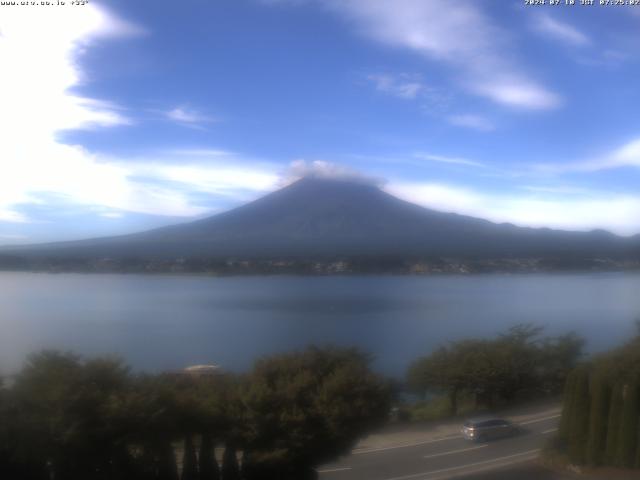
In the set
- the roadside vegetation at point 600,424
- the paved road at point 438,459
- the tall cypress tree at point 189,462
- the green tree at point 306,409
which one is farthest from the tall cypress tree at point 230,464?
the roadside vegetation at point 600,424

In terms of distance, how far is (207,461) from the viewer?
6.53m

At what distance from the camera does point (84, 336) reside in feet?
39.9

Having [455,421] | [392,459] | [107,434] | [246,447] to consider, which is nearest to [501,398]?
[455,421]

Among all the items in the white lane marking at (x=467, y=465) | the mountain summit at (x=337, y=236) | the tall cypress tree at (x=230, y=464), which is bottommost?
the white lane marking at (x=467, y=465)

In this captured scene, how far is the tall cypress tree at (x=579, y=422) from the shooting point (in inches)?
291

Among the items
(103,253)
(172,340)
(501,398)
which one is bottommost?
(501,398)

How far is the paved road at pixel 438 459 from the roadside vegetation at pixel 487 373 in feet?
7.54

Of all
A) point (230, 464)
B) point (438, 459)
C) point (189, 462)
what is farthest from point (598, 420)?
point (189, 462)

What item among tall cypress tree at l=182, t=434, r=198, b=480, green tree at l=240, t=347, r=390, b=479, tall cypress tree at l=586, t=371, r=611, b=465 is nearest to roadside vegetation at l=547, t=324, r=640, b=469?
tall cypress tree at l=586, t=371, r=611, b=465

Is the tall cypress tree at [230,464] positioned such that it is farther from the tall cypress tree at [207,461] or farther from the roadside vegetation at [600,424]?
the roadside vegetation at [600,424]

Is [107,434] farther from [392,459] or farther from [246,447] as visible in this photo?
[392,459]

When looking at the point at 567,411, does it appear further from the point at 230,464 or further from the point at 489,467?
the point at 230,464

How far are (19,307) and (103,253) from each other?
316 centimetres

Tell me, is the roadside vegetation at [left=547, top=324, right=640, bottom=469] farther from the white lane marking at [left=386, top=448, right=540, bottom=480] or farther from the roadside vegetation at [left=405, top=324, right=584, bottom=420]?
the roadside vegetation at [left=405, top=324, right=584, bottom=420]
